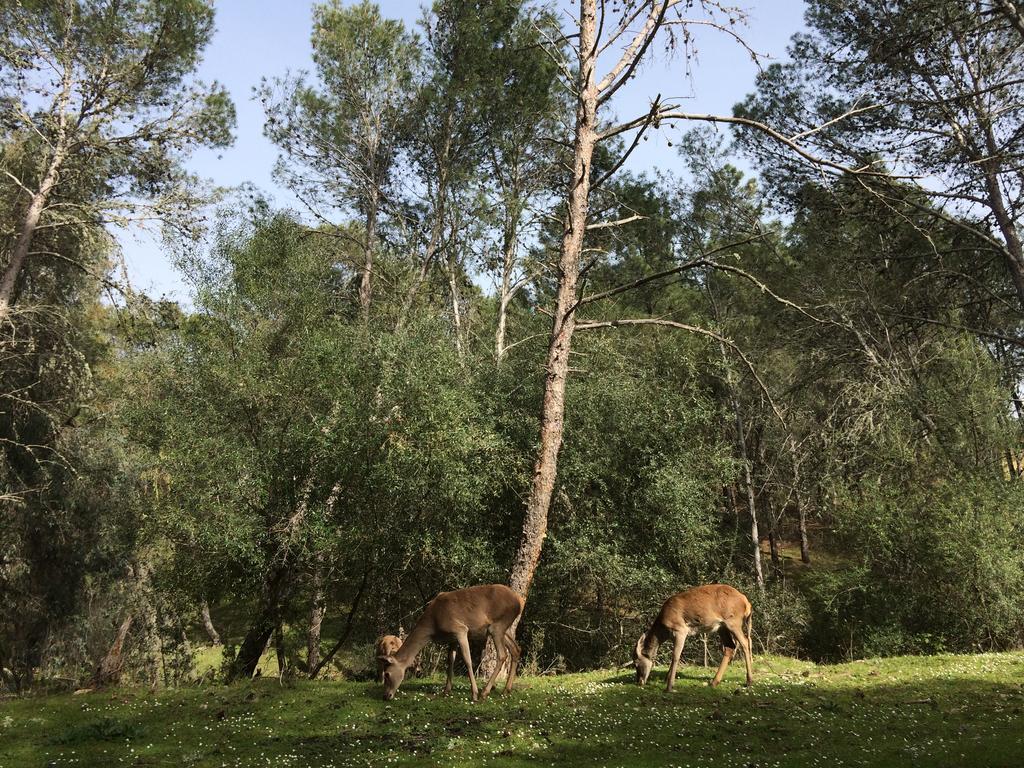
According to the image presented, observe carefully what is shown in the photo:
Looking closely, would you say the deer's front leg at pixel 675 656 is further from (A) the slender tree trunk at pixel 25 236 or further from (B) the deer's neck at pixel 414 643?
(A) the slender tree trunk at pixel 25 236

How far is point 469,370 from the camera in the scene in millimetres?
18875

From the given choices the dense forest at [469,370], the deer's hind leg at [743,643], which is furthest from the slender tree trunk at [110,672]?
the deer's hind leg at [743,643]

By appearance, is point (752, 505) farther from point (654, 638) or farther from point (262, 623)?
point (262, 623)

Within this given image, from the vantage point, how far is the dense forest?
14398mm

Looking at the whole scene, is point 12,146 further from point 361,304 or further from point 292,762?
point 292,762

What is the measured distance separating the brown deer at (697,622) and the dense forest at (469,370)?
90.2 inches

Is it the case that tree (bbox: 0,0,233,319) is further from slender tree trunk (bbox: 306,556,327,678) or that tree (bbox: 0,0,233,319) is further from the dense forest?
slender tree trunk (bbox: 306,556,327,678)

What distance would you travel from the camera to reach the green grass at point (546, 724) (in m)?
7.28

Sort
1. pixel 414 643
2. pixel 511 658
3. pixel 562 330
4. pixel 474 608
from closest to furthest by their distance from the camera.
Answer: pixel 414 643
pixel 474 608
pixel 511 658
pixel 562 330

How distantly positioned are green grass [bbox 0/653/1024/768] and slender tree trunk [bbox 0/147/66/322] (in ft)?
31.8

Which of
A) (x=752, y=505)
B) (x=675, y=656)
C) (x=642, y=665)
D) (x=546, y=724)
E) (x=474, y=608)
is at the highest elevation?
(x=752, y=505)

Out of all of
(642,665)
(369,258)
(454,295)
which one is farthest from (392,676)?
(369,258)

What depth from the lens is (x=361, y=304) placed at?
71.6 ft

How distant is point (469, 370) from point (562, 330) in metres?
6.73
